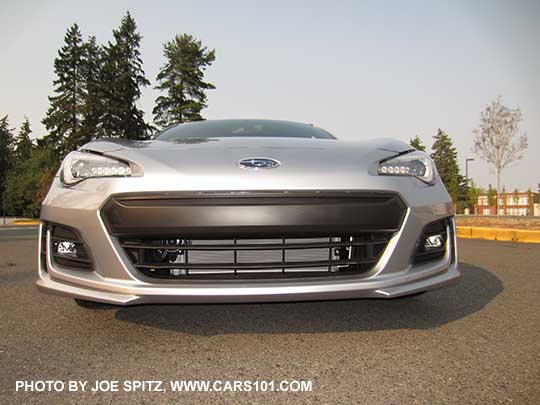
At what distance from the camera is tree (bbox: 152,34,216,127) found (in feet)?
108

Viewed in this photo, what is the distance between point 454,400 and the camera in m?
1.32

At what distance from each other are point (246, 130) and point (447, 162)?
63.4m

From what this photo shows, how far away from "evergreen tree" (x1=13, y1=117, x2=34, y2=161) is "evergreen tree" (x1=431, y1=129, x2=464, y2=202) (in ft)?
203

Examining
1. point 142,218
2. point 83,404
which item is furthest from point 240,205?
point 83,404

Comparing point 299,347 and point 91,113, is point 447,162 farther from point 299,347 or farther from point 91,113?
point 299,347

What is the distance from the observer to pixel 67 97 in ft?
128

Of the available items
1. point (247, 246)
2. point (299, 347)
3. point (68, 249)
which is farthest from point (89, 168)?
point (299, 347)

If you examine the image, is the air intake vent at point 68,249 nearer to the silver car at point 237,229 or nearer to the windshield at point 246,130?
the silver car at point 237,229

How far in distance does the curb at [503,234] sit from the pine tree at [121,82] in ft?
108

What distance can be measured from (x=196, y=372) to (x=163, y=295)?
0.33 metres

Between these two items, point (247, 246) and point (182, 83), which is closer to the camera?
point (247, 246)

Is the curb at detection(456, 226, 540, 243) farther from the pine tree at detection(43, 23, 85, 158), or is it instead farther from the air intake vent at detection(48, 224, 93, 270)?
the pine tree at detection(43, 23, 85, 158)

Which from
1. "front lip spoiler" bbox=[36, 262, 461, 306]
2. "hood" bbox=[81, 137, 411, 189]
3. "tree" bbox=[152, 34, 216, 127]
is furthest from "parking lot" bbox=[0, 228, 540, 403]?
"tree" bbox=[152, 34, 216, 127]

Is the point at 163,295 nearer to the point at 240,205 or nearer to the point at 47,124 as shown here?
the point at 240,205
